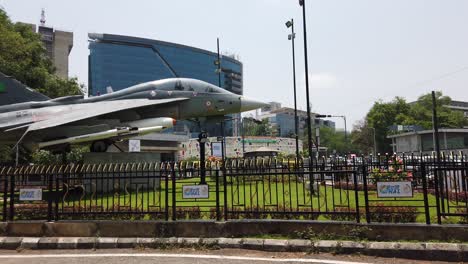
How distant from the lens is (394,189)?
7.47m

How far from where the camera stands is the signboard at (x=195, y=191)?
26.9 ft

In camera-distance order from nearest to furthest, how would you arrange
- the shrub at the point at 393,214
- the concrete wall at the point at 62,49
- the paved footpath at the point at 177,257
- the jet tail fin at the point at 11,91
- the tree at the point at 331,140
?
the paved footpath at the point at 177,257 < the shrub at the point at 393,214 < the jet tail fin at the point at 11,91 < the concrete wall at the point at 62,49 < the tree at the point at 331,140

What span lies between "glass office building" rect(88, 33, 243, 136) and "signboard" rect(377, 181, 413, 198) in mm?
80835

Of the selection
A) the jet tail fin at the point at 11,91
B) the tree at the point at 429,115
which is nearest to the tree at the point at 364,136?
the tree at the point at 429,115

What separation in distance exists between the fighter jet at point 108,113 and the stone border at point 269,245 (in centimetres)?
741

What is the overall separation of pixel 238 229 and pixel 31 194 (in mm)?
5016

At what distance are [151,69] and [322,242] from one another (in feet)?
337

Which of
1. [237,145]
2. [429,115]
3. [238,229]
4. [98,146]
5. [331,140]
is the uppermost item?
[429,115]

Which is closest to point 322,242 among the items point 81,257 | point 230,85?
point 81,257

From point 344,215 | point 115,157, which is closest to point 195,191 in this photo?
point 344,215

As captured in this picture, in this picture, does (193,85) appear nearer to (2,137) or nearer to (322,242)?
(2,137)

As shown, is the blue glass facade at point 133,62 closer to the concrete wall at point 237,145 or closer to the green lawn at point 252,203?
the concrete wall at point 237,145

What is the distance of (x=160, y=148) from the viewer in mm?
59000

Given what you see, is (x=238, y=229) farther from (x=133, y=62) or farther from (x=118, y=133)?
(x=133, y=62)
